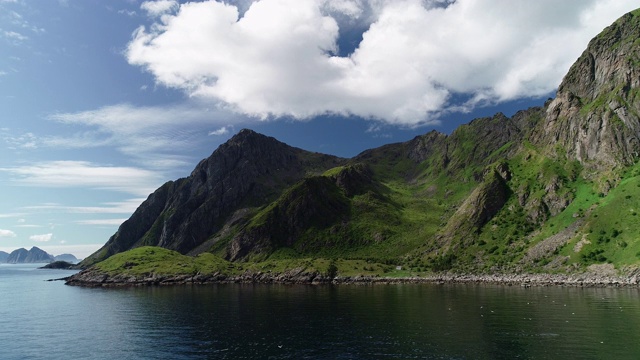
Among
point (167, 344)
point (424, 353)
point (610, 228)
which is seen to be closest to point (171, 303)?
point (167, 344)

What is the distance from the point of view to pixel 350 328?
84062mm

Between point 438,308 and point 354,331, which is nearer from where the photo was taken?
point 354,331

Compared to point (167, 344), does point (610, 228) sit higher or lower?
higher

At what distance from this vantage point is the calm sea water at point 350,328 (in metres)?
64.9

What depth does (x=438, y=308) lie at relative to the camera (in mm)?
105375

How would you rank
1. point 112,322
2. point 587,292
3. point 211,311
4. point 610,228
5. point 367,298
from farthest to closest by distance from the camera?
point 610,228, point 367,298, point 587,292, point 211,311, point 112,322

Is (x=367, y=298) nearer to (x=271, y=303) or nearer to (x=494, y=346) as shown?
(x=271, y=303)

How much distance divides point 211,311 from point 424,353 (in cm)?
7440

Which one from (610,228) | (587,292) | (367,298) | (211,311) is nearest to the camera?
(211,311)

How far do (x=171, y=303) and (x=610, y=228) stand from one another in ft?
599

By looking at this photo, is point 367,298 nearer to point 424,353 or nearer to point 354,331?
point 354,331

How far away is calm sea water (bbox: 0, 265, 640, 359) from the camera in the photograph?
6488 centimetres

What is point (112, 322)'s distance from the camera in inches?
4136

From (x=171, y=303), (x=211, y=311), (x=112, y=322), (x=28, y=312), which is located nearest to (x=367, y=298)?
(x=211, y=311)
